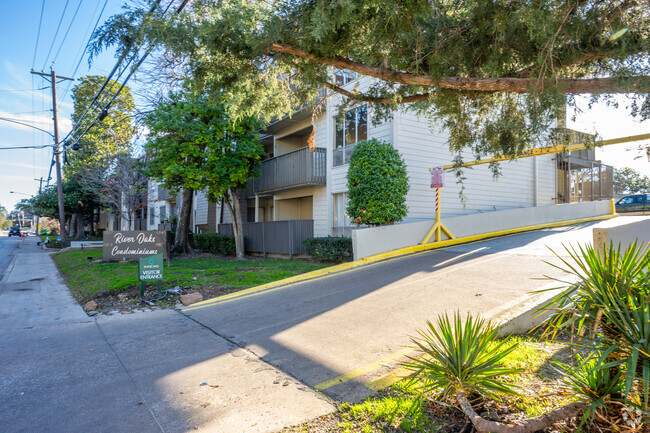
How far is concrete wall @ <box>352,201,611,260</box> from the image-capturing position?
37.2ft

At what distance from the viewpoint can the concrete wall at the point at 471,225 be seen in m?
11.4

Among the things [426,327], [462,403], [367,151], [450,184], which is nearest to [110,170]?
[367,151]

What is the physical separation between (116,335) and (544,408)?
231 inches

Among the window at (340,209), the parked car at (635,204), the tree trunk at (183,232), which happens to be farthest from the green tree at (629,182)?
the tree trunk at (183,232)

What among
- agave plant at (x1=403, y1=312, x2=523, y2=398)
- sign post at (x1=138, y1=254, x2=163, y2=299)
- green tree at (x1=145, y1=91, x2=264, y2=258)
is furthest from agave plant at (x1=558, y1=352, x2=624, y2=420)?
green tree at (x1=145, y1=91, x2=264, y2=258)

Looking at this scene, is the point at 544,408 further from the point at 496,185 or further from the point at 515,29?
the point at 496,185

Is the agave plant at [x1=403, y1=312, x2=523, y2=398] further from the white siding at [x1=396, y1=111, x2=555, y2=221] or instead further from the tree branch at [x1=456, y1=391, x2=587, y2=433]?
the white siding at [x1=396, y1=111, x2=555, y2=221]

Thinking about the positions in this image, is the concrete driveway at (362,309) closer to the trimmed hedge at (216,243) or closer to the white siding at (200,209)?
the trimmed hedge at (216,243)

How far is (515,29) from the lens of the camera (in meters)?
6.17

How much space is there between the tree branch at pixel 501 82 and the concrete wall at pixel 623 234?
1.83m

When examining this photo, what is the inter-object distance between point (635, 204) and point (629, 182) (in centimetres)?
2538

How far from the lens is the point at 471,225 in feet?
46.7

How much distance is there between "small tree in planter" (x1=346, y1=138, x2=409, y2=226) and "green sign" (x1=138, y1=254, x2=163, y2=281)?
6289 millimetres

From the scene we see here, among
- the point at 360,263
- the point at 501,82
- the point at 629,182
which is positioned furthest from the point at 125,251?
the point at 629,182
